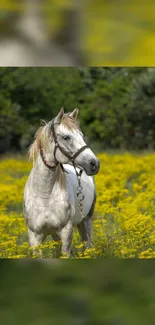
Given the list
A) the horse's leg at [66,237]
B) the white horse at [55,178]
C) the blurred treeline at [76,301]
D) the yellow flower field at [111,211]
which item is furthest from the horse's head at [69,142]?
the blurred treeline at [76,301]

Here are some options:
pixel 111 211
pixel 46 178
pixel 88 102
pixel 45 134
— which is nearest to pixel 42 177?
pixel 46 178

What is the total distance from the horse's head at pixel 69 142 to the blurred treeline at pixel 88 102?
51.5 inches

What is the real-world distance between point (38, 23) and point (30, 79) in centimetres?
129

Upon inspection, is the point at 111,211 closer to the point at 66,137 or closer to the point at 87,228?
the point at 87,228

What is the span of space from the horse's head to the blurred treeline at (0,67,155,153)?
131 centimetres

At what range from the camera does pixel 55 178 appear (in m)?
2.93

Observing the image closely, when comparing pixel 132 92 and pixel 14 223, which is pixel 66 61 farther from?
pixel 132 92

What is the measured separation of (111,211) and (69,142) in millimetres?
986

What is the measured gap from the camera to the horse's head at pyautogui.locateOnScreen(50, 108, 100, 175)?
2812 millimetres

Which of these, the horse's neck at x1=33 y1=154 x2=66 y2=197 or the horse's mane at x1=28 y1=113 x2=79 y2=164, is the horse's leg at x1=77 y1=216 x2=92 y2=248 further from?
the horse's mane at x1=28 y1=113 x2=79 y2=164

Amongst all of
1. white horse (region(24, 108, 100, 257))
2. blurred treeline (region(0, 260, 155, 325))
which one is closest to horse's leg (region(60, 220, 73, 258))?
white horse (region(24, 108, 100, 257))

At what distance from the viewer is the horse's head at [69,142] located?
2.81 metres

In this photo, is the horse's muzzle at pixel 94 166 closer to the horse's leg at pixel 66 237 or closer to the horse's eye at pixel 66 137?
the horse's eye at pixel 66 137

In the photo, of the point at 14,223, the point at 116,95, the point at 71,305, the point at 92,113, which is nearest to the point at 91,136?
the point at 92,113
